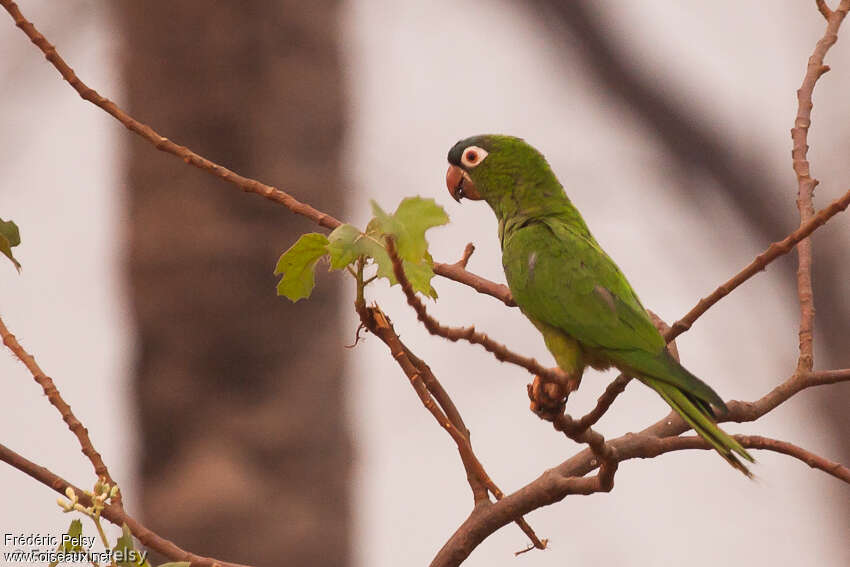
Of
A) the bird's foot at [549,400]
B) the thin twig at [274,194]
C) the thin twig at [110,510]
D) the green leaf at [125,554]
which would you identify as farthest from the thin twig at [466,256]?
the green leaf at [125,554]

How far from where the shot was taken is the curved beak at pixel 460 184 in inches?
148

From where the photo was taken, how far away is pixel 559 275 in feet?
10.3

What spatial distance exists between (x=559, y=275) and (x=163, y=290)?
9.93 feet

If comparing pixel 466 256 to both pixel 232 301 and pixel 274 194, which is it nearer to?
pixel 274 194

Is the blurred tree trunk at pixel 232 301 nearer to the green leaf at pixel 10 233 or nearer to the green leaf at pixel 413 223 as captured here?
the green leaf at pixel 10 233

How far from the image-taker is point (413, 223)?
176cm

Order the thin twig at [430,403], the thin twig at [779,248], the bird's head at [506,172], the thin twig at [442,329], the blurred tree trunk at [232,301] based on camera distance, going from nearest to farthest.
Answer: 1. the thin twig at [442,329]
2. the thin twig at [430,403]
3. the thin twig at [779,248]
4. the bird's head at [506,172]
5. the blurred tree trunk at [232,301]

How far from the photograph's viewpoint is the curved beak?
3.76 meters

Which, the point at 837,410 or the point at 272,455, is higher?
the point at 272,455

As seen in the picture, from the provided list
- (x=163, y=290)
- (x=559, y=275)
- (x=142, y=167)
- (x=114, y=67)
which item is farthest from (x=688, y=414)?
(x=114, y=67)

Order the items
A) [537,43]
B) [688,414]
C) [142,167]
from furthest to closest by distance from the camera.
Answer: [537,43] → [142,167] → [688,414]

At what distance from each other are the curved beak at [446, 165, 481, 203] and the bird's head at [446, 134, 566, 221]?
21 millimetres

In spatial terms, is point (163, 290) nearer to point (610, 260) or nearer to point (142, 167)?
point (142, 167)

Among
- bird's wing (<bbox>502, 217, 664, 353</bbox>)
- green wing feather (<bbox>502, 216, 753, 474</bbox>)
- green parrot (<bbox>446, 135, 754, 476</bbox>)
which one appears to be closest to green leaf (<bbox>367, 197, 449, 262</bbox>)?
green parrot (<bbox>446, 135, 754, 476</bbox>)
